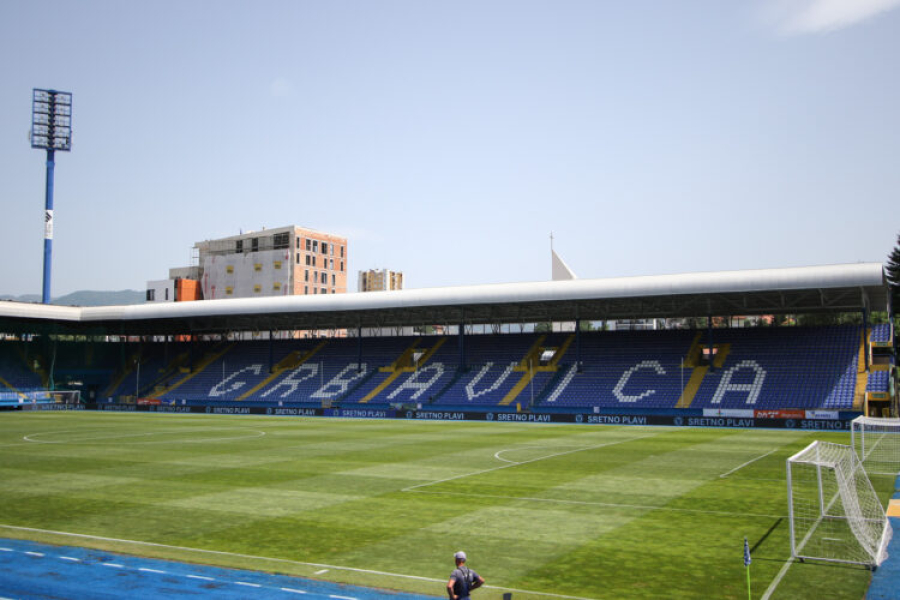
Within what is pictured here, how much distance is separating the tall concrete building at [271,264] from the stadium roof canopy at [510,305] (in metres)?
41.9

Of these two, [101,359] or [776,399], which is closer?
[776,399]

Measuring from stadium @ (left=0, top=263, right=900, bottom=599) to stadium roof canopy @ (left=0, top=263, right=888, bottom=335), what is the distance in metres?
0.26

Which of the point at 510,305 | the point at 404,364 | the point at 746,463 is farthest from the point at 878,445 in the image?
the point at 404,364

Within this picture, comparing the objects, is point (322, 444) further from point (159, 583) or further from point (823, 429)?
point (823, 429)

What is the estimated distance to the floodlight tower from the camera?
285 ft

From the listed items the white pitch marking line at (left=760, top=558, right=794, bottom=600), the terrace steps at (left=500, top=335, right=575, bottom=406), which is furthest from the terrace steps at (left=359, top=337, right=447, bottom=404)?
the white pitch marking line at (left=760, top=558, right=794, bottom=600)

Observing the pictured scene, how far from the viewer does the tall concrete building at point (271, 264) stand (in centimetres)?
13100

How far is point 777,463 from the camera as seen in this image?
31250 millimetres

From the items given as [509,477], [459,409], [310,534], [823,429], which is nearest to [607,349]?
[459,409]

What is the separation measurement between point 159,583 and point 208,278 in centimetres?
13159

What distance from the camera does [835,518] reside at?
20.2m

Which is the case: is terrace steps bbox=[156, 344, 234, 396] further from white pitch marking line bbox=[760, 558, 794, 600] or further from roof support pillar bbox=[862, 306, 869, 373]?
white pitch marking line bbox=[760, 558, 794, 600]

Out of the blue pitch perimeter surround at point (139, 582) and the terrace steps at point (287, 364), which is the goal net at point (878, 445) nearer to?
the blue pitch perimeter surround at point (139, 582)

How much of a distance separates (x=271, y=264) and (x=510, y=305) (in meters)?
74.3
